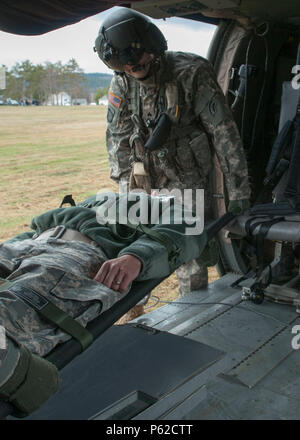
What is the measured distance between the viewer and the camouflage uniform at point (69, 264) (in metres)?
1.34

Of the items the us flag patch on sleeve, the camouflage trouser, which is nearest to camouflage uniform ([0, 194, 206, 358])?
the camouflage trouser

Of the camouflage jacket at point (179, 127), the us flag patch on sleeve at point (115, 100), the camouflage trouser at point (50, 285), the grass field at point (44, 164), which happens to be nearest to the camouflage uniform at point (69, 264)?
the camouflage trouser at point (50, 285)

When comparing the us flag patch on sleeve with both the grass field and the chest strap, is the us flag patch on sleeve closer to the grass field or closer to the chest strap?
the chest strap

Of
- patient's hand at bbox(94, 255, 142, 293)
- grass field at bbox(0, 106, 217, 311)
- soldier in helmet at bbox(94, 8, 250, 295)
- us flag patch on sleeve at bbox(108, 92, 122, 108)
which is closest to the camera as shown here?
patient's hand at bbox(94, 255, 142, 293)

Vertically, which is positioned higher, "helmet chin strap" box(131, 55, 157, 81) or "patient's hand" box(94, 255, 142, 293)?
Result: "helmet chin strap" box(131, 55, 157, 81)

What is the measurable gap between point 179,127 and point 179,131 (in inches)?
0.9

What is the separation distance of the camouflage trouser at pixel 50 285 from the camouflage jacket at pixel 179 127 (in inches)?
47.3

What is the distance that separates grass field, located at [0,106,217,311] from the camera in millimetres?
5914

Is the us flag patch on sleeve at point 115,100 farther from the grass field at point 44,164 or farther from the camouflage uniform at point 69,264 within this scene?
the grass field at point 44,164

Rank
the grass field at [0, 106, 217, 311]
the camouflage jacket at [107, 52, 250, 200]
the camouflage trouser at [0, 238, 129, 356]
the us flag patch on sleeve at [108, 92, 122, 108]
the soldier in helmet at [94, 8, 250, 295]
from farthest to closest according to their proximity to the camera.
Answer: the grass field at [0, 106, 217, 311]
the us flag patch on sleeve at [108, 92, 122, 108]
the camouflage jacket at [107, 52, 250, 200]
the soldier in helmet at [94, 8, 250, 295]
the camouflage trouser at [0, 238, 129, 356]

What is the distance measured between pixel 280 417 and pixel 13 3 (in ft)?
6.84

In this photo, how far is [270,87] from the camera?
351 centimetres

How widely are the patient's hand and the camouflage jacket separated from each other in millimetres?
1208
